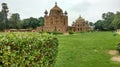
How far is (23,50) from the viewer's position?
609 centimetres

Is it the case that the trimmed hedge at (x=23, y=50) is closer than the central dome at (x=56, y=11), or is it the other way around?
the trimmed hedge at (x=23, y=50)

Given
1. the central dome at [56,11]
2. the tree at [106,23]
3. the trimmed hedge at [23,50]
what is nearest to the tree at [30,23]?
the central dome at [56,11]

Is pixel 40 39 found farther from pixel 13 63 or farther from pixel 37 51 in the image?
pixel 13 63

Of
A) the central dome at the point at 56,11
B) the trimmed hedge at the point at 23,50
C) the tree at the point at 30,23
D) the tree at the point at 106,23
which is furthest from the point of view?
the tree at the point at 106,23

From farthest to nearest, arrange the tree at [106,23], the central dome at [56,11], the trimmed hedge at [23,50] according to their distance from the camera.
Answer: the tree at [106,23], the central dome at [56,11], the trimmed hedge at [23,50]

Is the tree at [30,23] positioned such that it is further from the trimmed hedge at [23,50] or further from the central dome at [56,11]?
the trimmed hedge at [23,50]

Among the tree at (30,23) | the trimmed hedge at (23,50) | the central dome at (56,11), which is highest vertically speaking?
the central dome at (56,11)

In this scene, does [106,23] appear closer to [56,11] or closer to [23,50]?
[56,11]

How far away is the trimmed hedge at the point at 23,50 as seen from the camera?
5605 millimetres

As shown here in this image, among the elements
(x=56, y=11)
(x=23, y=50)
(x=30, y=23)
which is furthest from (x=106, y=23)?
(x=23, y=50)

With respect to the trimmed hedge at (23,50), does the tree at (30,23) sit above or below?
above

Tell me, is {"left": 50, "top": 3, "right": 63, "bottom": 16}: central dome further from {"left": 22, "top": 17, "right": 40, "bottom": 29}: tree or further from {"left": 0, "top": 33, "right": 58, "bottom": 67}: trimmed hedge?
{"left": 0, "top": 33, "right": 58, "bottom": 67}: trimmed hedge

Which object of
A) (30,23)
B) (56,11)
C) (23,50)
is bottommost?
(23,50)

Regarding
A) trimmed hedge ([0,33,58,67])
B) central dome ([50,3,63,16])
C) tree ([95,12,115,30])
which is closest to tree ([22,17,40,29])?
central dome ([50,3,63,16])
